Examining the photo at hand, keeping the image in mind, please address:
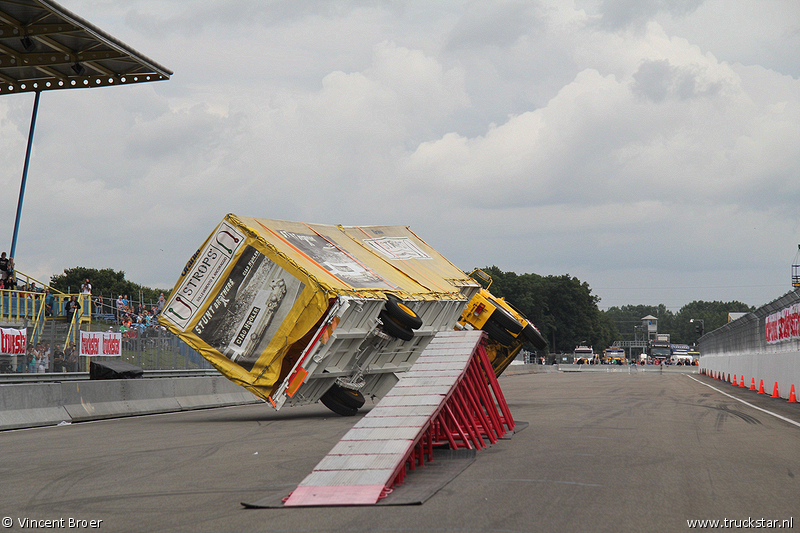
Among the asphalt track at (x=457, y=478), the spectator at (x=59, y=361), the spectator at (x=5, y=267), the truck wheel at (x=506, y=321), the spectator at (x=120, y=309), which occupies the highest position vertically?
the spectator at (x=5, y=267)

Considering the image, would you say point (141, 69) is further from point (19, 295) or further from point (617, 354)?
point (617, 354)

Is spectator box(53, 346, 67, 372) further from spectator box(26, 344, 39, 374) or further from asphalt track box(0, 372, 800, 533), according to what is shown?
asphalt track box(0, 372, 800, 533)

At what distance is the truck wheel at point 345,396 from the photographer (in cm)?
1630

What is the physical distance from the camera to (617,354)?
466 feet

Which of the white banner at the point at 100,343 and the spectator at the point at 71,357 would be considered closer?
the spectator at the point at 71,357

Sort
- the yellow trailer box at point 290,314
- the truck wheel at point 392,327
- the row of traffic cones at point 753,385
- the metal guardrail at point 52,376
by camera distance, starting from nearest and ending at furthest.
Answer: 1. the yellow trailer box at point 290,314
2. the truck wheel at point 392,327
3. the metal guardrail at point 52,376
4. the row of traffic cones at point 753,385

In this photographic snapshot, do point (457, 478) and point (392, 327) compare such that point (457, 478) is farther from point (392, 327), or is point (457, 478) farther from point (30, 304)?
point (30, 304)

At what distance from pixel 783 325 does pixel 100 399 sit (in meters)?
20.5

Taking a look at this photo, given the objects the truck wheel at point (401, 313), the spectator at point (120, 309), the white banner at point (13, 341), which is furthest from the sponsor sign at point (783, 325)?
the spectator at point (120, 309)

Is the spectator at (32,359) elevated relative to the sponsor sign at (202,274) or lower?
lower

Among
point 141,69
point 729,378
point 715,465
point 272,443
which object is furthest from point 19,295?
point 729,378

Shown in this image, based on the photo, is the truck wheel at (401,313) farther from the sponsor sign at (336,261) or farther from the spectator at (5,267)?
the spectator at (5,267)

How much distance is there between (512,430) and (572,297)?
128 m

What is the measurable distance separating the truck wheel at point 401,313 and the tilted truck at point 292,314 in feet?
0.07
